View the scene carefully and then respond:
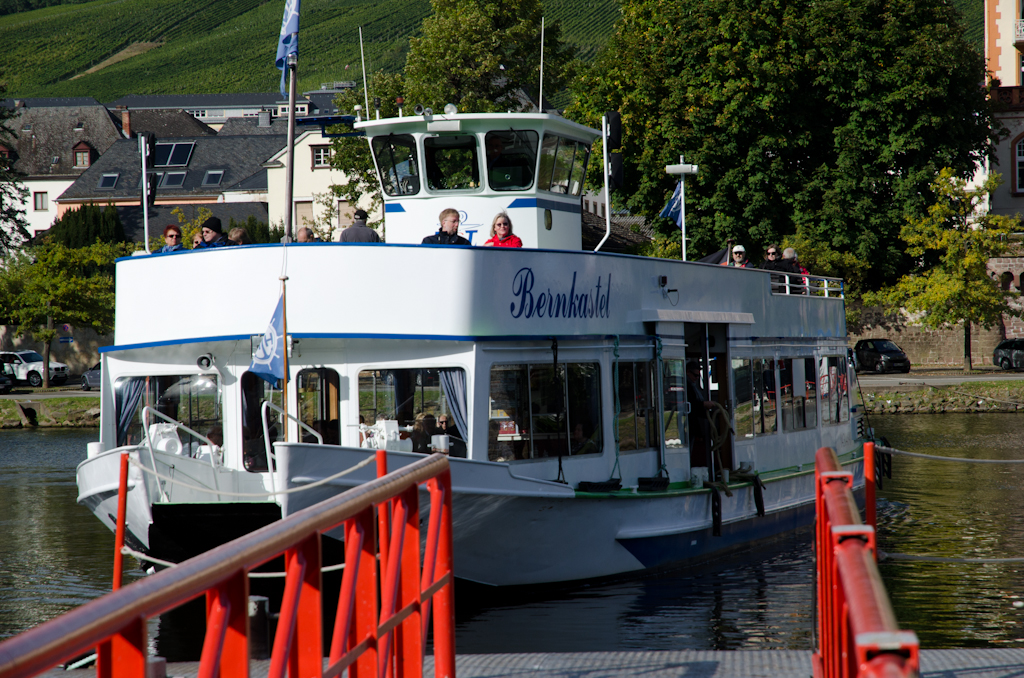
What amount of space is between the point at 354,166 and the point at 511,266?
35492 mm

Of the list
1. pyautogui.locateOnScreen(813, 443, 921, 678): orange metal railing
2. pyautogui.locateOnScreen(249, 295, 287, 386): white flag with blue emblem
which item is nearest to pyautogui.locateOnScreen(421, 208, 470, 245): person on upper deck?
pyautogui.locateOnScreen(249, 295, 287, 386): white flag with blue emblem

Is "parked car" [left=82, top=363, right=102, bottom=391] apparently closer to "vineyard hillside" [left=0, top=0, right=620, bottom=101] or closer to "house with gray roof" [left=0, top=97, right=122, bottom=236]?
"house with gray roof" [left=0, top=97, right=122, bottom=236]

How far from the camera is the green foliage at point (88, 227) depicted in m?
66.1

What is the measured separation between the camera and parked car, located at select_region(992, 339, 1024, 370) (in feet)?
142

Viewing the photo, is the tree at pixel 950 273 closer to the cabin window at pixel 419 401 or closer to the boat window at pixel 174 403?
the cabin window at pixel 419 401

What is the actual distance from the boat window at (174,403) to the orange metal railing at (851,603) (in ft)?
21.0

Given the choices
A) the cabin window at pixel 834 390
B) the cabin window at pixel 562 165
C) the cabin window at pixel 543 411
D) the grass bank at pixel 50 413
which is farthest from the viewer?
the grass bank at pixel 50 413

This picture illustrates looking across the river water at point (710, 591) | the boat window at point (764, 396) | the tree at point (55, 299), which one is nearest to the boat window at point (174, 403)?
the river water at point (710, 591)

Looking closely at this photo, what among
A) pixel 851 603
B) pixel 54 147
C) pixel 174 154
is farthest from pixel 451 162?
pixel 54 147

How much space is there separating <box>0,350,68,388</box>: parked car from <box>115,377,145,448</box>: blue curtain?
1469 inches

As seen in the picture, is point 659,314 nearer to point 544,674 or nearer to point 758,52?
point 544,674

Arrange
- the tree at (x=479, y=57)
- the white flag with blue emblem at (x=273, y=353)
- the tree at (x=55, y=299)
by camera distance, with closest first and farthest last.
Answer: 1. the white flag with blue emblem at (x=273, y=353)
2. the tree at (x=479, y=57)
3. the tree at (x=55, y=299)


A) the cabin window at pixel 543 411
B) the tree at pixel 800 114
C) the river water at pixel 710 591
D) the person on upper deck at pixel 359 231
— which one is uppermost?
the tree at pixel 800 114

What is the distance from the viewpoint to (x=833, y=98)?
1545 inches
